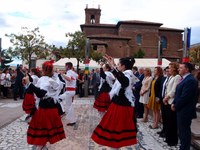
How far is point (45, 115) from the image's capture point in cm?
577

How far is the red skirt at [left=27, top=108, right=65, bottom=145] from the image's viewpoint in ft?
18.6

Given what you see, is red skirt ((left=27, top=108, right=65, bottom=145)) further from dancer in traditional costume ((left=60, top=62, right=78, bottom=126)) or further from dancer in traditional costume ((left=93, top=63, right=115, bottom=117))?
dancer in traditional costume ((left=93, top=63, right=115, bottom=117))

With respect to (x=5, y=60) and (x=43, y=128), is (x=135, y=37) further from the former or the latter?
(x=43, y=128)

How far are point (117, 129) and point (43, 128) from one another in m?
1.33

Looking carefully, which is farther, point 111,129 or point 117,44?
point 117,44

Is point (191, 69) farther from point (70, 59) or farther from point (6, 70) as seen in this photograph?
point (70, 59)

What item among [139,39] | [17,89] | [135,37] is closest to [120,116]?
[17,89]

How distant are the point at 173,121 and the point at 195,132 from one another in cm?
67

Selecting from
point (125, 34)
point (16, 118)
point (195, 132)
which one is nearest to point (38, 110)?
point (195, 132)

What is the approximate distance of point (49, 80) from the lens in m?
5.85

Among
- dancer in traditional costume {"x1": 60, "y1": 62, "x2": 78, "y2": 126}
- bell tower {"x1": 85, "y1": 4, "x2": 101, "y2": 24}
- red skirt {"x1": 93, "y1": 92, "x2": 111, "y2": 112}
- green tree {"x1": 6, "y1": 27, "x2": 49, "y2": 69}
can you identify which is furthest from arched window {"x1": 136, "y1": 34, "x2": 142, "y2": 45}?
dancer in traditional costume {"x1": 60, "y1": 62, "x2": 78, "y2": 126}

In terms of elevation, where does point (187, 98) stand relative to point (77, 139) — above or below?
above

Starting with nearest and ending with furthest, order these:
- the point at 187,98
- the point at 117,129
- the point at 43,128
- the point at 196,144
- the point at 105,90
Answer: the point at 117,129
the point at 43,128
the point at 187,98
the point at 196,144
the point at 105,90

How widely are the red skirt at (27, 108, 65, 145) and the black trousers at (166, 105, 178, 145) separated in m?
2.91
